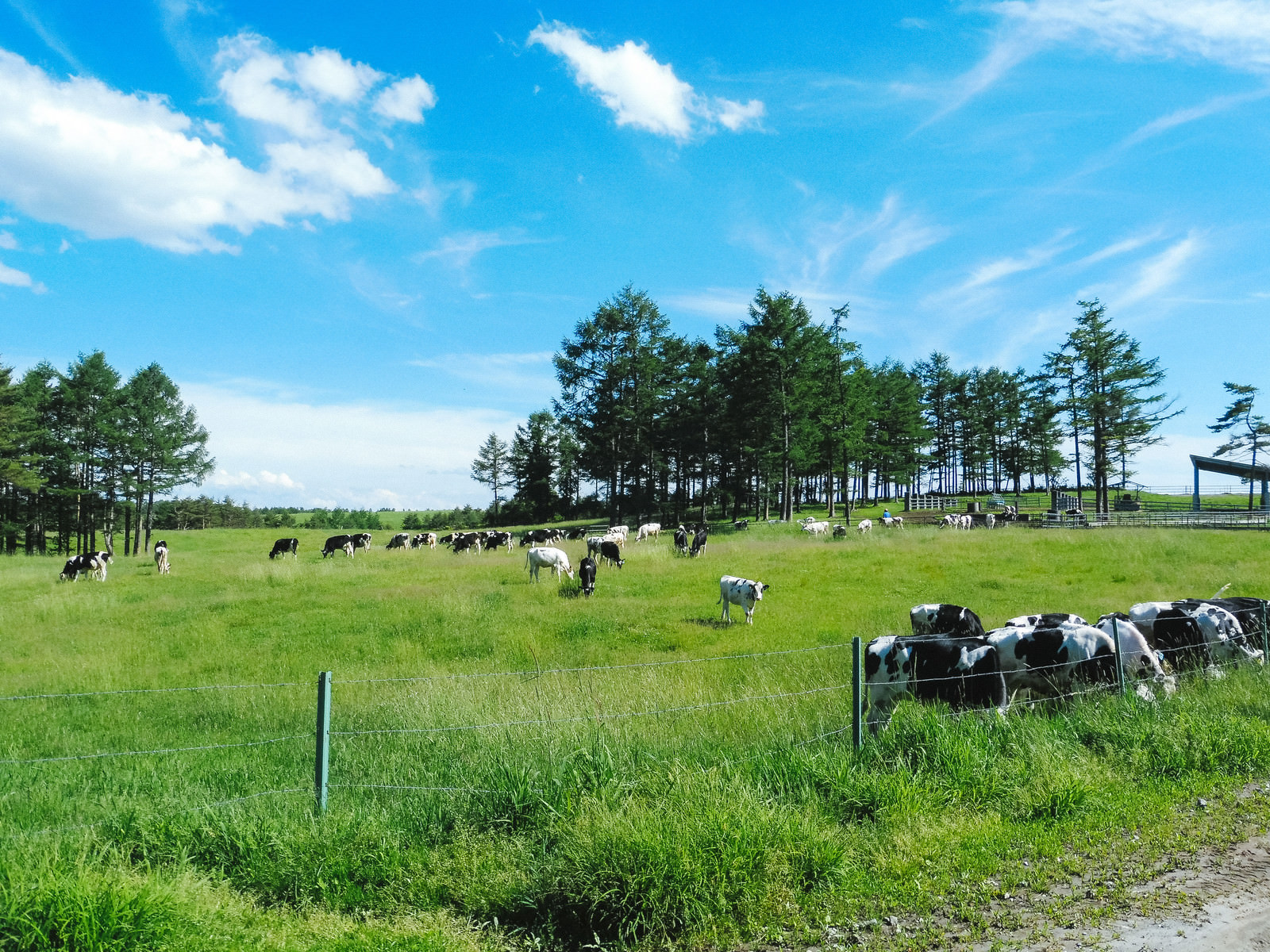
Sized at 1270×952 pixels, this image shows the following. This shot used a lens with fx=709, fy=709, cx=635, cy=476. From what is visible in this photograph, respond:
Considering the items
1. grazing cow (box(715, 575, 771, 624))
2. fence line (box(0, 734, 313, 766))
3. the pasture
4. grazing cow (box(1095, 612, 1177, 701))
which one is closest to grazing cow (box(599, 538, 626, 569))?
grazing cow (box(715, 575, 771, 624))

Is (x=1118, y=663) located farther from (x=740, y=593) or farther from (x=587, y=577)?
(x=587, y=577)

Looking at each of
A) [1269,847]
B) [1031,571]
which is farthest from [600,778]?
[1031,571]

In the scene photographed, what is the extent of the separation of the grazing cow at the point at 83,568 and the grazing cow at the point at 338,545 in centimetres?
984

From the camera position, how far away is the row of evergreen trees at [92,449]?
51.0 meters

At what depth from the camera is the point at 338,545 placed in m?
39.3

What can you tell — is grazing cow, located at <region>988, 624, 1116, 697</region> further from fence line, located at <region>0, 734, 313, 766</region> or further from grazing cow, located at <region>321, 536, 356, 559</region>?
grazing cow, located at <region>321, 536, 356, 559</region>

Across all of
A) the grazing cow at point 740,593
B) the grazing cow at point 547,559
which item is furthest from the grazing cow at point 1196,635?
the grazing cow at point 547,559

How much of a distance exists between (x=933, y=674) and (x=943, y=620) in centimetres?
458

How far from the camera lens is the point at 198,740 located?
9.66 meters

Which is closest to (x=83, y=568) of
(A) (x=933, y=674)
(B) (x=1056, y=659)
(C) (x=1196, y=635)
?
(A) (x=933, y=674)

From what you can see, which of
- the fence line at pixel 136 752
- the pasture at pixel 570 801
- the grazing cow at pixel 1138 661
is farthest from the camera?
the grazing cow at pixel 1138 661

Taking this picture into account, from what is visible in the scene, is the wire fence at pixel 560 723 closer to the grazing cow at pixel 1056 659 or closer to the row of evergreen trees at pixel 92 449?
the grazing cow at pixel 1056 659

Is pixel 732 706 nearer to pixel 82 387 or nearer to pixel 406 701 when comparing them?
pixel 406 701

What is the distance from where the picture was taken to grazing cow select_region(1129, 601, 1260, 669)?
10984mm
